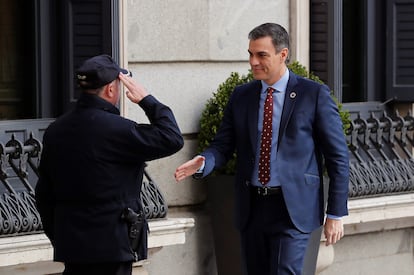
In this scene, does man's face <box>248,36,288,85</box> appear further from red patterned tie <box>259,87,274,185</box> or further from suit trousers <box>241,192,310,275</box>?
suit trousers <box>241,192,310,275</box>

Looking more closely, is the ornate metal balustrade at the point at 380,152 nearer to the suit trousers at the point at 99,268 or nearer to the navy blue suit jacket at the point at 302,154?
the navy blue suit jacket at the point at 302,154

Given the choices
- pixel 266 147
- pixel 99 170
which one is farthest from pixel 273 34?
pixel 99 170

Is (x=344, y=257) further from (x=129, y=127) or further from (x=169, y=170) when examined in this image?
(x=129, y=127)

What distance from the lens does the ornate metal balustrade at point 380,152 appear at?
9555mm

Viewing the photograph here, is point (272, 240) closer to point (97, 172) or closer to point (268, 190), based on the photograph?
point (268, 190)

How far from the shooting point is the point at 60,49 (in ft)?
26.7

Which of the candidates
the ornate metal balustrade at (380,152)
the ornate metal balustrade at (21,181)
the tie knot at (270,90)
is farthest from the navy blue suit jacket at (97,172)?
the ornate metal balustrade at (380,152)

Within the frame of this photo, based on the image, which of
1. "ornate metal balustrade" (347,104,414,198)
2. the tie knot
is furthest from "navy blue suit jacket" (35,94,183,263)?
"ornate metal balustrade" (347,104,414,198)

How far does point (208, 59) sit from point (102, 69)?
10.1 ft

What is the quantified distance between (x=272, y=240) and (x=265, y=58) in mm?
882

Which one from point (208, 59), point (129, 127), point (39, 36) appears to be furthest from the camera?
point (208, 59)

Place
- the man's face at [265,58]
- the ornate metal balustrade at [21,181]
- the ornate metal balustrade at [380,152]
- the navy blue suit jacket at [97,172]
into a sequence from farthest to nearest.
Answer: the ornate metal balustrade at [380,152] → the ornate metal balustrade at [21,181] → the man's face at [265,58] → the navy blue suit jacket at [97,172]

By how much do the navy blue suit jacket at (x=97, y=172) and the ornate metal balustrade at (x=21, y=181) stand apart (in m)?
1.61

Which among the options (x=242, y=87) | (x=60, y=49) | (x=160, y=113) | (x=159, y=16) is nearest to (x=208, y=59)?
(x=159, y=16)
